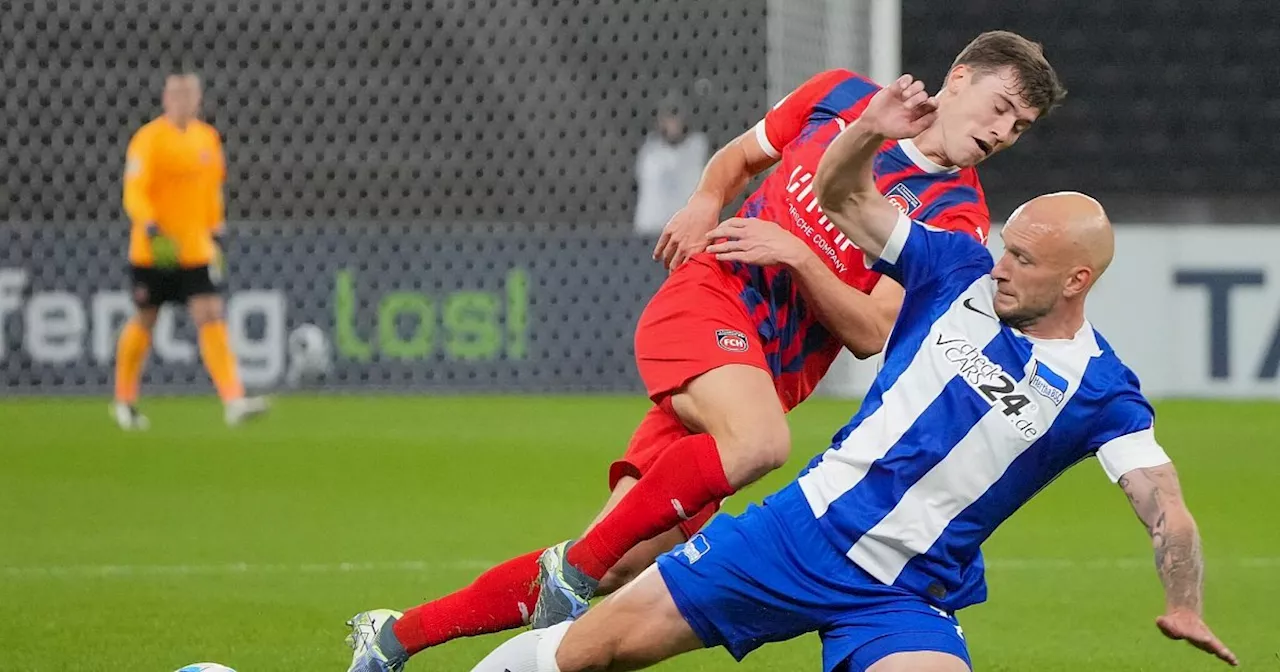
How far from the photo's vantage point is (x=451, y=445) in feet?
33.0

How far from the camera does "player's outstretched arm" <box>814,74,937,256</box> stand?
3.51 m

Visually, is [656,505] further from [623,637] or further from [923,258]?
[923,258]

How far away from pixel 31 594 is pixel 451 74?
35.0ft

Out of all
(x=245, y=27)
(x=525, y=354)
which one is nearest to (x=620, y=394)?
(x=525, y=354)

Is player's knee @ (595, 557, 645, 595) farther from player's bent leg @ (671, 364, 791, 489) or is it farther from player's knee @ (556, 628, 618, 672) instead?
player's knee @ (556, 628, 618, 672)

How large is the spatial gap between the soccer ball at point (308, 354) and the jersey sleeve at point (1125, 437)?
928cm

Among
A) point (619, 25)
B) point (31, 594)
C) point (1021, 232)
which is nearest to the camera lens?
point (1021, 232)

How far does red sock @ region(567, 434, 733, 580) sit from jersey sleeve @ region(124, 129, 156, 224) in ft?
24.4

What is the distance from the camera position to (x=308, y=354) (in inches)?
487

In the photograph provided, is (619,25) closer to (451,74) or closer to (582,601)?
(451,74)

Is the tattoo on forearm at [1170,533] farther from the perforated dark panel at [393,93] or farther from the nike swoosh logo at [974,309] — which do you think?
the perforated dark panel at [393,93]

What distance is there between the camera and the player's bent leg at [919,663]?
3.45m

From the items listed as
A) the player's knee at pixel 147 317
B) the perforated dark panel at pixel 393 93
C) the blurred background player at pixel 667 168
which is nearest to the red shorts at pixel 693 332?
the player's knee at pixel 147 317

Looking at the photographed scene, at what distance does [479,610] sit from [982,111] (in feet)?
5.02
